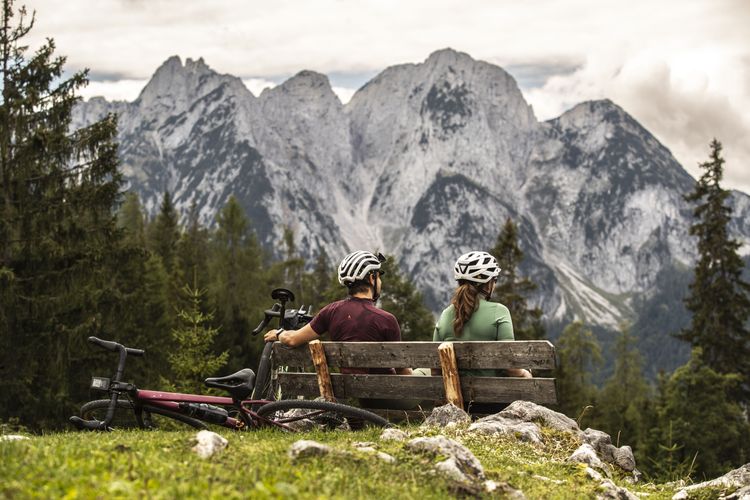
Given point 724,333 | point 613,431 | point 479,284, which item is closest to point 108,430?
point 479,284

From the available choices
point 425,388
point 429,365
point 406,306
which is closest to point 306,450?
point 429,365

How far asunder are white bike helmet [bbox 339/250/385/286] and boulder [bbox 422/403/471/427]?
5.98 ft

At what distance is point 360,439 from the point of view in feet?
21.5

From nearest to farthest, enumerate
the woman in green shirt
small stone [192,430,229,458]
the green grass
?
the green grass < small stone [192,430,229,458] < the woman in green shirt

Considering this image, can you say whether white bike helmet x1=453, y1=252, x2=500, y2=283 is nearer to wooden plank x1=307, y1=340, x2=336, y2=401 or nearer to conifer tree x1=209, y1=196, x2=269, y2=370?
wooden plank x1=307, y1=340, x2=336, y2=401

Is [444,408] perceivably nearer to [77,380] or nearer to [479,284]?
[479,284]

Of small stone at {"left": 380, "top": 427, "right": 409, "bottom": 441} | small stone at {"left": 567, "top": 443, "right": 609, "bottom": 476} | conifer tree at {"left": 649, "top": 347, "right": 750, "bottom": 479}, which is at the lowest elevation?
conifer tree at {"left": 649, "top": 347, "right": 750, "bottom": 479}

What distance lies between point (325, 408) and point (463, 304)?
2.38 metres

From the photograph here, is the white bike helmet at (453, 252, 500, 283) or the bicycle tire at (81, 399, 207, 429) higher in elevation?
the white bike helmet at (453, 252, 500, 283)

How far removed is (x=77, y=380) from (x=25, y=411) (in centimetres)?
185

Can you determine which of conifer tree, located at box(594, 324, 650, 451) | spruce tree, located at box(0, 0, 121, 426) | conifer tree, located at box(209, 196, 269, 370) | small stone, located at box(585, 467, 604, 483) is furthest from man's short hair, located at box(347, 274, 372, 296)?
conifer tree, located at box(209, 196, 269, 370)

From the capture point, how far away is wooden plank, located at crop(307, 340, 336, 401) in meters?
8.77

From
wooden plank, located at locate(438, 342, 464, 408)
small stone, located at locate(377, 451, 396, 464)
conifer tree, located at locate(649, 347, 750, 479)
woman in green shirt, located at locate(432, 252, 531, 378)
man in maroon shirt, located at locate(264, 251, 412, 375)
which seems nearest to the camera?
small stone, located at locate(377, 451, 396, 464)

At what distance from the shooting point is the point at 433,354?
27.1 ft
